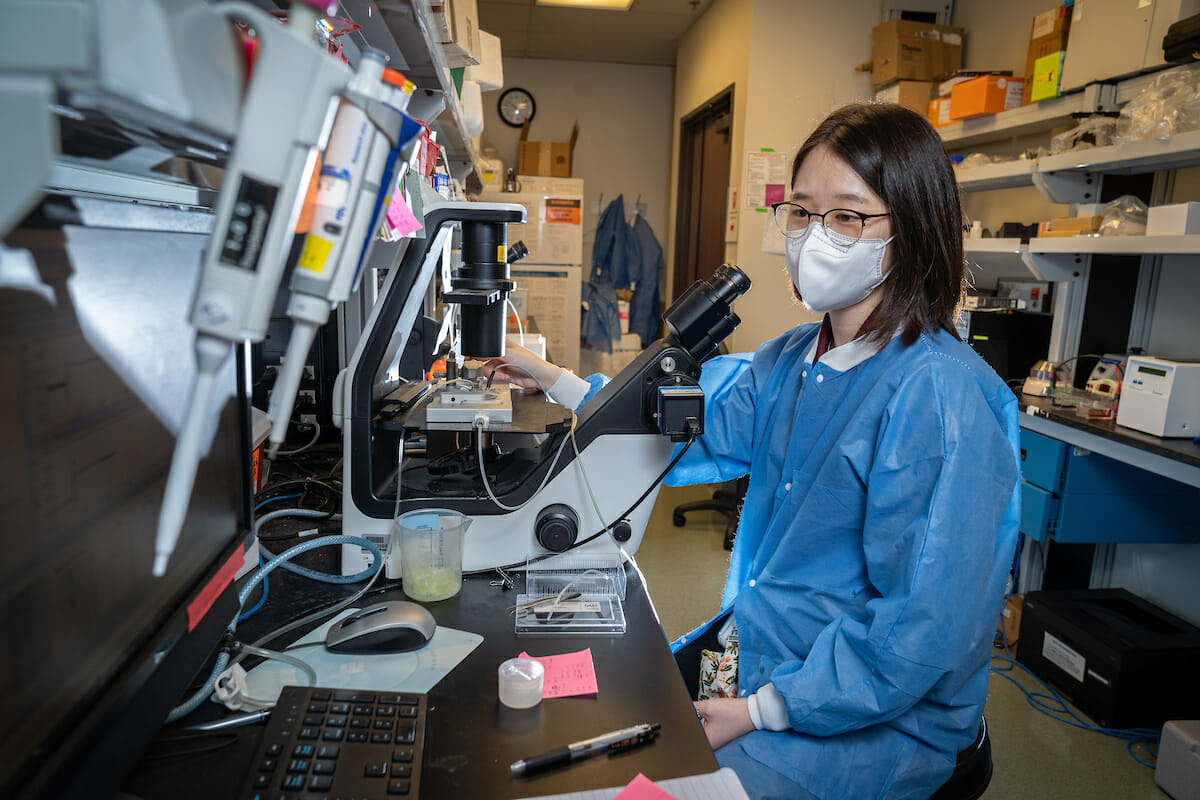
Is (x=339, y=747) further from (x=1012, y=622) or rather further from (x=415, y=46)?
(x=1012, y=622)

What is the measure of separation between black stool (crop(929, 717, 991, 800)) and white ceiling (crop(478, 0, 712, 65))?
463 centimetres

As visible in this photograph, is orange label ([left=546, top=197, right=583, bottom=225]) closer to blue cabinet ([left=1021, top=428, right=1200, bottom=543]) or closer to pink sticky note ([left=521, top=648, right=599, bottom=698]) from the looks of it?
blue cabinet ([left=1021, top=428, right=1200, bottom=543])

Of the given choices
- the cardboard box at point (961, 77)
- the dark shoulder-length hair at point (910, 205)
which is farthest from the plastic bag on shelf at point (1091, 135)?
the dark shoulder-length hair at point (910, 205)

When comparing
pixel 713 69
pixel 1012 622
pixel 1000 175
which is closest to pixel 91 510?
pixel 1012 622

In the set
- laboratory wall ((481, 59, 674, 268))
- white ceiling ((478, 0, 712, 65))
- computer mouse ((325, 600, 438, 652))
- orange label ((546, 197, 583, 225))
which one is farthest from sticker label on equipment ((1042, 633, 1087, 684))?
laboratory wall ((481, 59, 674, 268))

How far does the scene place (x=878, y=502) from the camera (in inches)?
40.5

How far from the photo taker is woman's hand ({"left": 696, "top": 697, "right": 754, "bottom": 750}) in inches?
40.4

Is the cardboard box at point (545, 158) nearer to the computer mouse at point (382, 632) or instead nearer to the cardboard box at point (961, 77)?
the cardboard box at point (961, 77)

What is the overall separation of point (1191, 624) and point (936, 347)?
1.94 metres

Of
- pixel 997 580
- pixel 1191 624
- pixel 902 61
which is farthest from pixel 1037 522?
pixel 902 61

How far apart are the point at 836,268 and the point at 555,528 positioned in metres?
0.62

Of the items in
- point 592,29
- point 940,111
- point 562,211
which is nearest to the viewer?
point 940,111

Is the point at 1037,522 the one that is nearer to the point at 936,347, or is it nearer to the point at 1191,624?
the point at 1191,624

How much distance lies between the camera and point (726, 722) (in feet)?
3.38
